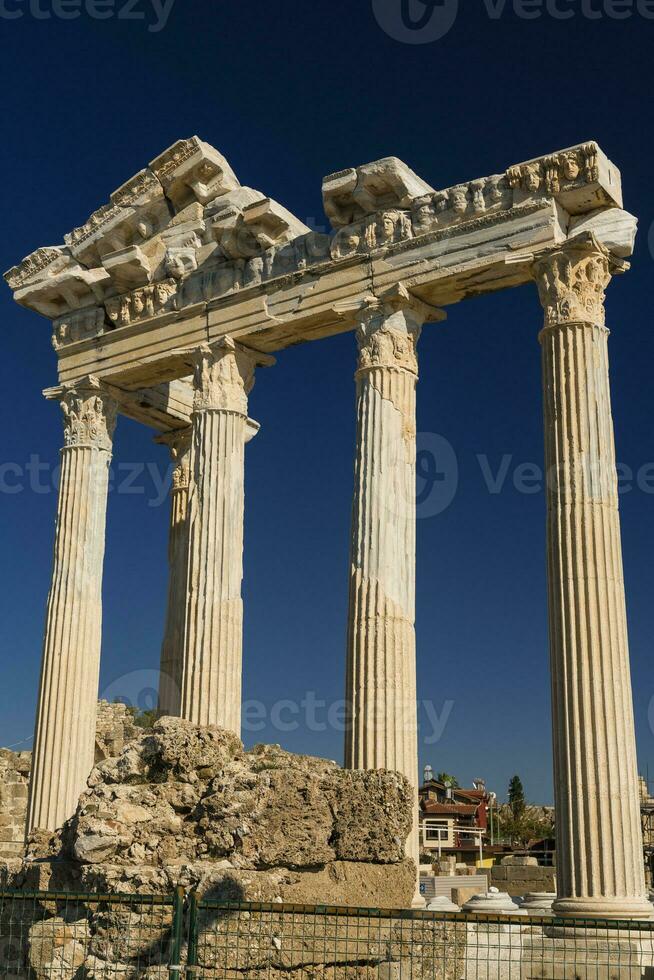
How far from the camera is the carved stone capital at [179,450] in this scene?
2500 centimetres

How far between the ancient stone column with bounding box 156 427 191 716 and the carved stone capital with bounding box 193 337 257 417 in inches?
124

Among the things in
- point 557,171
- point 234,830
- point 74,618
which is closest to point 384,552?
point 557,171

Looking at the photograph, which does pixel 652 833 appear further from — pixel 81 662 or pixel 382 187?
pixel 382 187

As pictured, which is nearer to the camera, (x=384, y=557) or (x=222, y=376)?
(x=384, y=557)

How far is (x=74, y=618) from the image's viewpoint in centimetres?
2186

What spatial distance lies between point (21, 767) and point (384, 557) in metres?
12.7

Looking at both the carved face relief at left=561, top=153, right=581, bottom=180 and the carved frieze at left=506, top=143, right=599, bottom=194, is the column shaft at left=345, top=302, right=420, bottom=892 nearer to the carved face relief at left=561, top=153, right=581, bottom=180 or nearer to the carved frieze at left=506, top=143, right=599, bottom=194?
the carved frieze at left=506, top=143, right=599, bottom=194

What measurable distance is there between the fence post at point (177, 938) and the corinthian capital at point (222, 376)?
540 inches

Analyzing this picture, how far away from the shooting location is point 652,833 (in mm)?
36281

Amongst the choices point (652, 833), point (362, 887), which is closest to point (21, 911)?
point (362, 887)

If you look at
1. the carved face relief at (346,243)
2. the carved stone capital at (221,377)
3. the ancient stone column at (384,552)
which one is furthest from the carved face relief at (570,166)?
the carved stone capital at (221,377)

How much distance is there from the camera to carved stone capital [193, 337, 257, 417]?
20.8m

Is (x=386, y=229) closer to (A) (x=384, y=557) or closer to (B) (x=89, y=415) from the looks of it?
(A) (x=384, y=557)

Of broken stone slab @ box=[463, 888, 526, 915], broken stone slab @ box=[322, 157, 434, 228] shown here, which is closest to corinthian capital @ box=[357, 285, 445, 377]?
broken stone slab @ box=[322, 157, 434, 228]
